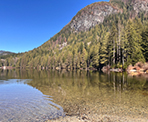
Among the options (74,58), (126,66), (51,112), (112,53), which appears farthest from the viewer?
(74,58)

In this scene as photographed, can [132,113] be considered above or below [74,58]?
below

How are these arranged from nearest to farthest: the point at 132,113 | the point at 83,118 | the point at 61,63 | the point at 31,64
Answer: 1. the point at 83,118
2. the point at 132,113
3. the point at 61,63
4. the point at 31,64

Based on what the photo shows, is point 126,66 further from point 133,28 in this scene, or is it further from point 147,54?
point 133,28

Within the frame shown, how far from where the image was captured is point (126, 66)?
5353 centimetres

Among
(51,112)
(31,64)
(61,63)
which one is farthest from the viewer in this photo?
(31,64)

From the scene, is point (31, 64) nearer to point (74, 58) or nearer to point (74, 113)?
point (74, 58)

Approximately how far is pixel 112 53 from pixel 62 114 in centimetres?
6305

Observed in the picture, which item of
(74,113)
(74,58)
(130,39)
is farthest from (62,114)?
(74,58)

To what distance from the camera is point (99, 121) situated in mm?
6984

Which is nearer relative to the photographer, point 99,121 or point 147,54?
point 99,121

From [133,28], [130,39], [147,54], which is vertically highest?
[133,28]

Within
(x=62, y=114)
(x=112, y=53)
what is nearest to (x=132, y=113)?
(x=62, y=114)

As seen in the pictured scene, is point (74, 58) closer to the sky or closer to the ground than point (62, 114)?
closer to the sky

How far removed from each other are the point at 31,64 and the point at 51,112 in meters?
202
